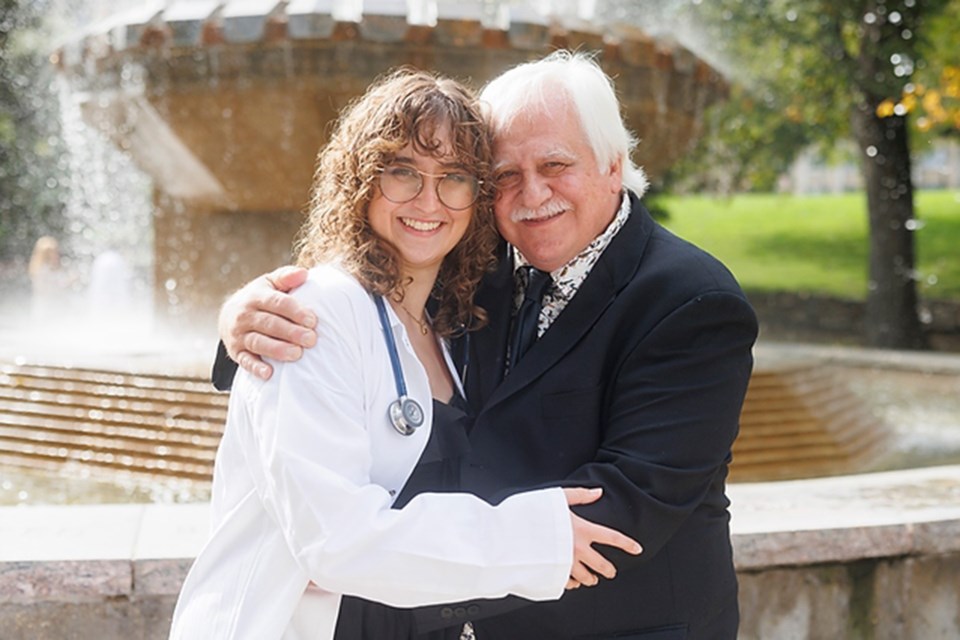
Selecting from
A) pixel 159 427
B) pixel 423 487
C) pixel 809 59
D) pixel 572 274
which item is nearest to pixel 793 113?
pixel 809 59

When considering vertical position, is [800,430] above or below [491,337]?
below

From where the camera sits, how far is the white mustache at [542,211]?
2.32 meters

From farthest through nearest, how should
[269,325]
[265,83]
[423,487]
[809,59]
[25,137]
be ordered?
[25,137] < [809,59] < [265,83] < [423,487] < [269,325]

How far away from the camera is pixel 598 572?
200cm

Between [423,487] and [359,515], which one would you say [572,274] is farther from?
[359,515]

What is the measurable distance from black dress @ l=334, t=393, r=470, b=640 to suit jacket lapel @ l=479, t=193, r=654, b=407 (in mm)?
112

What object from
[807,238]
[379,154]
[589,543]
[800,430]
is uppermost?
[379,154]

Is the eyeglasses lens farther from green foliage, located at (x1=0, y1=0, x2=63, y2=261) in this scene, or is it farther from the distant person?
green foliage, located at (x1=0, y1=0, x2=63, y2=261)

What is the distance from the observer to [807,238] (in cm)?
2614

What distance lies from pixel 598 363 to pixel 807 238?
2528cm

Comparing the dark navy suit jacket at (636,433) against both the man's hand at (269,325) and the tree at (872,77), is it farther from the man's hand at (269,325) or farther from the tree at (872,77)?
the tree at (872,77)

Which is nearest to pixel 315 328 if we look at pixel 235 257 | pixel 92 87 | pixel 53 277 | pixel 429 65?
pixel 429 65

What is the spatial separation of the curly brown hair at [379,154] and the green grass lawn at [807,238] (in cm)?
1824

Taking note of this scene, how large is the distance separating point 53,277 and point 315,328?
10.8 m
